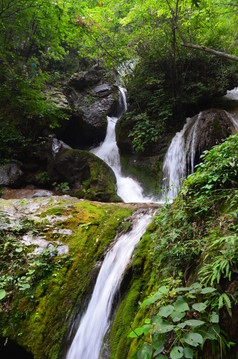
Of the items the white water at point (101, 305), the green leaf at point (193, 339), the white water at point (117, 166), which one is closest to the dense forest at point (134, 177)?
the green leaf at point (193, 339)

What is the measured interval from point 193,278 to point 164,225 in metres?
0.86

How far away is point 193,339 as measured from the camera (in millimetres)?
1444

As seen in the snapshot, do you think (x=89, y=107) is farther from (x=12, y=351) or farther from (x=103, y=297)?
(x=12, y=351)

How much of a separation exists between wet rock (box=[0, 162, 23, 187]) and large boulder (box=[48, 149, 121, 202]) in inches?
48.4

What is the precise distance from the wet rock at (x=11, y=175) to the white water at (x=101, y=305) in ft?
21.9

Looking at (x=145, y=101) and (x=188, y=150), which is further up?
(x=145, y=101)

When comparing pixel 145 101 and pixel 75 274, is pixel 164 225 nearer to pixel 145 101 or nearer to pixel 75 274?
pixel 75 274

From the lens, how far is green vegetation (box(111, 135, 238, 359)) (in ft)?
5.05

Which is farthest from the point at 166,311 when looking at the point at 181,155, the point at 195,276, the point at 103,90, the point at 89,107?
the point at 103,90

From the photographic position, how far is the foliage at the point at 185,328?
146 centimetres

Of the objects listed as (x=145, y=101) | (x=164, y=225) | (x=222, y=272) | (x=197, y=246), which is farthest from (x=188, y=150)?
(x=222, y=272)

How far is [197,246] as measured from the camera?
7.45ft

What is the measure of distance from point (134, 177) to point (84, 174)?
1983mm

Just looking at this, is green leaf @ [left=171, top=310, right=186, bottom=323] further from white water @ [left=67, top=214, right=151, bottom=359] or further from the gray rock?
the gray rock
